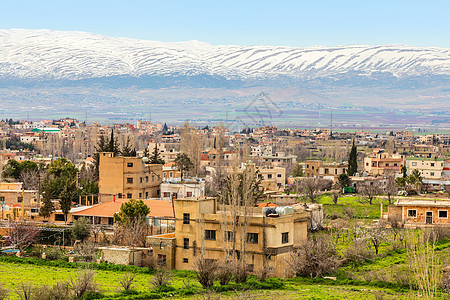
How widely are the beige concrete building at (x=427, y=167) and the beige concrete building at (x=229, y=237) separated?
3291 centimetres

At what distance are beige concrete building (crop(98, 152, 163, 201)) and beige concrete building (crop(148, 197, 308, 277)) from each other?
15570mm

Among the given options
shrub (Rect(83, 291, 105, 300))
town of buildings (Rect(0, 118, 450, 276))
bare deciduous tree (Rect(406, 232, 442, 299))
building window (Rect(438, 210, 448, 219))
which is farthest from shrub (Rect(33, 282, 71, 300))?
building window (Rect(438, 210, 448, 219))

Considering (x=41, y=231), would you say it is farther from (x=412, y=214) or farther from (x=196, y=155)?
(x=196, y=155)

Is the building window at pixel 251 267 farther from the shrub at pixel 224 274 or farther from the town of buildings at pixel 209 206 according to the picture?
the shrub at pixel 224 274

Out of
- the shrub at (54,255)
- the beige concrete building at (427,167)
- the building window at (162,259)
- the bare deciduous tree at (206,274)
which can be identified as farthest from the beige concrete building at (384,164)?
the bare deciduous tree at (206,274)

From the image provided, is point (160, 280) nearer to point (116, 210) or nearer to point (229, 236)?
point (229, 236)

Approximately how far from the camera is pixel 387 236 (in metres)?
27.7

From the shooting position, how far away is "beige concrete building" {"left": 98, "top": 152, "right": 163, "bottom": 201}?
39.8 metres

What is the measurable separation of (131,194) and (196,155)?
25.3 metres

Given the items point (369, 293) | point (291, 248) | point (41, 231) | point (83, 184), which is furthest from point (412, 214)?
point (83, 184)

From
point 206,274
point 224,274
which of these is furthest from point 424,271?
point 206,274

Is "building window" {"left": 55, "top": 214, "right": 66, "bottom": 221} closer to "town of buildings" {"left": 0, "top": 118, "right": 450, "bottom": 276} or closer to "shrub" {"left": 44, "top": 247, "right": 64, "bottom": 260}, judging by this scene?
"town of buildings" {"left": 0, "top": 118, "right": 450, "bottom": 276}

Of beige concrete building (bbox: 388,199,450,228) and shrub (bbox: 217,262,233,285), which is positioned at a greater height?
beige concrete building (bbox: 388,199,450,228)

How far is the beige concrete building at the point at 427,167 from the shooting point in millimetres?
55406
